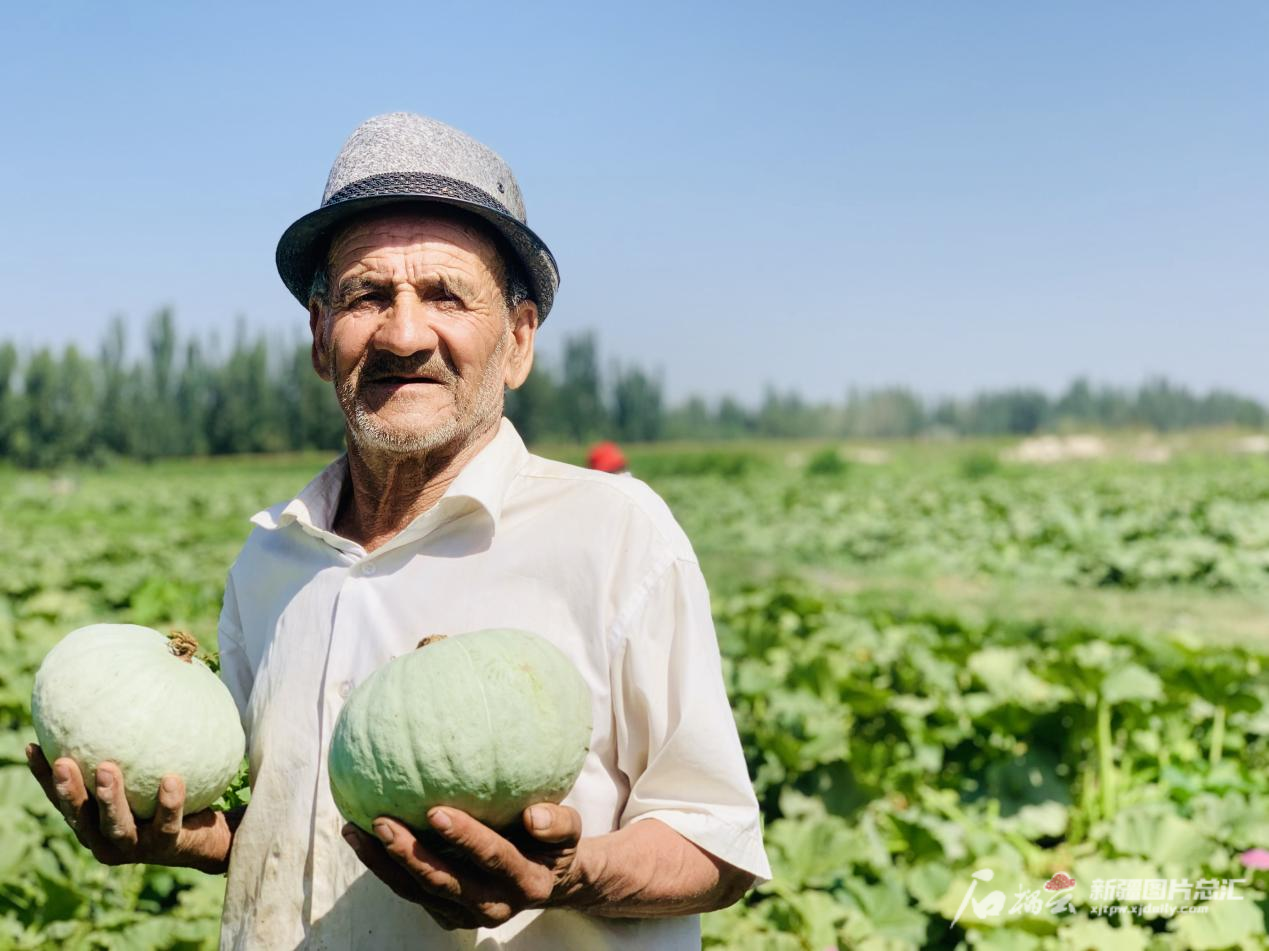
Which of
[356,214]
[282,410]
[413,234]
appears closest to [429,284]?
[413,234]

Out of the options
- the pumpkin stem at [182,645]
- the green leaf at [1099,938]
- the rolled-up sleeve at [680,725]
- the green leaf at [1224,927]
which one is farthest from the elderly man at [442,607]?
the green leaf at [1224,927]

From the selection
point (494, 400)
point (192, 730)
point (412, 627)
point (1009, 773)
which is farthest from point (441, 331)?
point (1009, 773)

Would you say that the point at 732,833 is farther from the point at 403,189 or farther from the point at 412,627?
the point at 403,189

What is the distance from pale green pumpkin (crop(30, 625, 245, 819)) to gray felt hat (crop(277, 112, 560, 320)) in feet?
2.57

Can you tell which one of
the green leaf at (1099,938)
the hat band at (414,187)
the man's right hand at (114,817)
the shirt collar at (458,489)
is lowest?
the green leaf at (1099,938)

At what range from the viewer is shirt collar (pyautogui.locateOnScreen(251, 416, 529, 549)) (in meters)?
1.71

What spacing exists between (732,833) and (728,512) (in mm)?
18087

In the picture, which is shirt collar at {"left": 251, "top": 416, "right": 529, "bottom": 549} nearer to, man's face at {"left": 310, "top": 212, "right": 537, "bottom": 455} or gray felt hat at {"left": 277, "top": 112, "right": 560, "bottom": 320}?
man's face at {"left": 310, "top": 212, "right": 537, "bottom": 455}

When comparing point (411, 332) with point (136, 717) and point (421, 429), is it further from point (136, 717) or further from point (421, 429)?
point (136, 717)

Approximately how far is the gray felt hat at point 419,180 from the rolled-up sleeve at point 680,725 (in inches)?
26.1

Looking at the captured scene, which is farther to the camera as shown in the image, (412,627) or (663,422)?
(663,422)

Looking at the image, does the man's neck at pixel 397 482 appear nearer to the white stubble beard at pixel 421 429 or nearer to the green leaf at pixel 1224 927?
the white stubble beard at pixel 421 429

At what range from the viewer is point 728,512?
19625 mm

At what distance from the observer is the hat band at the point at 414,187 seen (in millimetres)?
1743
